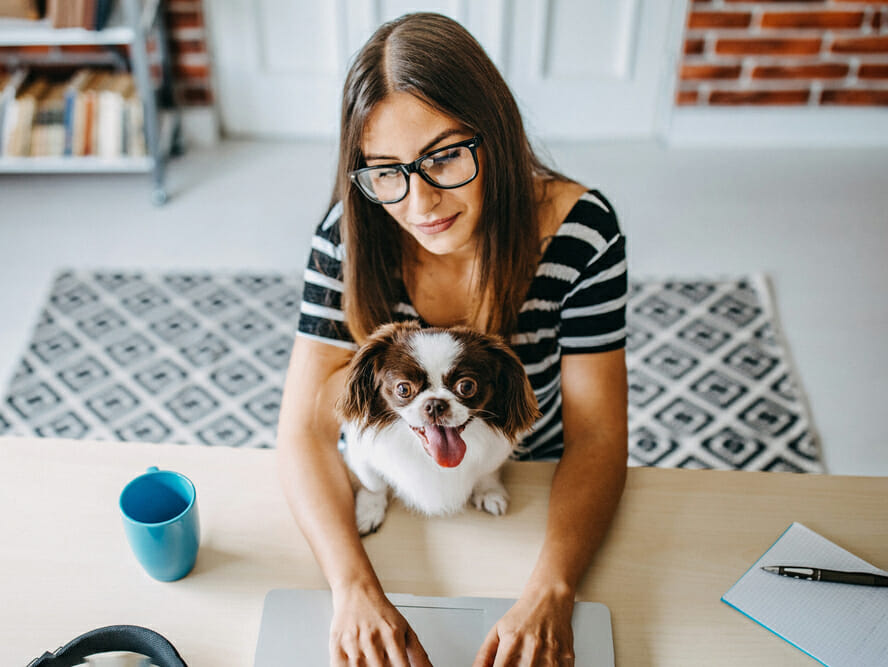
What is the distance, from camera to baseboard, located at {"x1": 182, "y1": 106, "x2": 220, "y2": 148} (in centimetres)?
329

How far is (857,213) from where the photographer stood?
2945 mm

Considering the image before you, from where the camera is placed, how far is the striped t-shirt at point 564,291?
1.08m

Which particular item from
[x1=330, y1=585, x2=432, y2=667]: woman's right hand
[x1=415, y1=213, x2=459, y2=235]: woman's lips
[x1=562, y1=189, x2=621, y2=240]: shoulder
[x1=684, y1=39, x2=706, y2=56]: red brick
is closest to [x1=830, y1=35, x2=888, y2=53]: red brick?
[x1=684, y1=39, x2=706, y2=56]: red brick

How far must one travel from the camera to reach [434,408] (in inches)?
31.7

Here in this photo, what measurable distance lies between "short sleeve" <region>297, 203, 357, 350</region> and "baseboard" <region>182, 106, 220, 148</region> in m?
2.44

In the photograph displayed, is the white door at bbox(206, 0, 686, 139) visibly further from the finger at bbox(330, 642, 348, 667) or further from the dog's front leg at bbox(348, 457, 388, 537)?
the finger at bbox(330, 642, 348, 667)

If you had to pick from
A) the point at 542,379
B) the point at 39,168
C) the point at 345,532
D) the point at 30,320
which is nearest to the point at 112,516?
the point at 345,532

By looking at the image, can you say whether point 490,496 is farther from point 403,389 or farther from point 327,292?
point 327,292

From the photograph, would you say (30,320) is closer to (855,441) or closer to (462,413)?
(462,413)

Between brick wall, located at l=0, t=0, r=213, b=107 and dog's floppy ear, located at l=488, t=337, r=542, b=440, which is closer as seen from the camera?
dog's floppy ear, located at l=488, t=337, r=542, b=440

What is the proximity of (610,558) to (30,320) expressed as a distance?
2163 millimetres

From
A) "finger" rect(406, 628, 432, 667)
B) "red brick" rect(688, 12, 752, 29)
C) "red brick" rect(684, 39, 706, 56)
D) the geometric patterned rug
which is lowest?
the geometric patterned rug

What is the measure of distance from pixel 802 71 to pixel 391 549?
2933 mm

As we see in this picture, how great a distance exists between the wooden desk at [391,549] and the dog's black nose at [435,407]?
228mm
